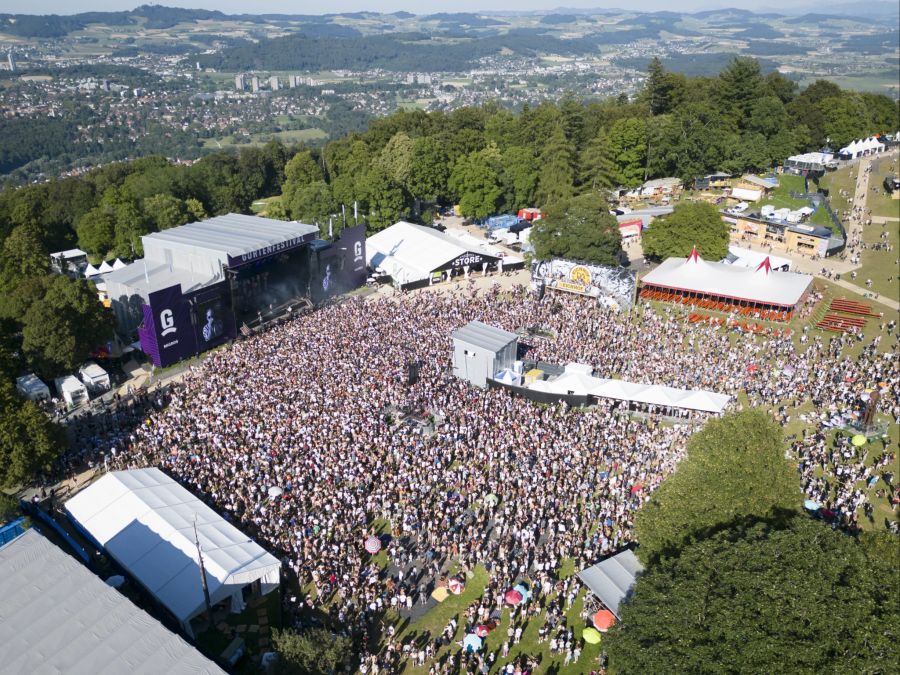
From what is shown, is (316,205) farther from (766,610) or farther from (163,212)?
(766,610)

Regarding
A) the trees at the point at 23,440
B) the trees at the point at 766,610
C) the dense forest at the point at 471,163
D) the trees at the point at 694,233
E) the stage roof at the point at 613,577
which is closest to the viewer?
the trees at the point at 766,610

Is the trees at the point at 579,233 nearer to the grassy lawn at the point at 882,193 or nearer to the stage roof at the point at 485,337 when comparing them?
the stage roof at the point at 485,337

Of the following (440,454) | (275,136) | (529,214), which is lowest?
(275,136)

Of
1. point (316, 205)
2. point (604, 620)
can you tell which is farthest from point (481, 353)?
point (316, 205)

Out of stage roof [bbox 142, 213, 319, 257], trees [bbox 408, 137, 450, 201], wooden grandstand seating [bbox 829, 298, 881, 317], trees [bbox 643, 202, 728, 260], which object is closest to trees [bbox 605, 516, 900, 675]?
stage roof [bbox 142, 213, 319, 257]

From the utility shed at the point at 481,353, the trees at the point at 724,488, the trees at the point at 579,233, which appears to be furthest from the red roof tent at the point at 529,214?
the trees at the point at 724,488

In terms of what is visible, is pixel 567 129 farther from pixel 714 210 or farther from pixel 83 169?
pixel 83 169

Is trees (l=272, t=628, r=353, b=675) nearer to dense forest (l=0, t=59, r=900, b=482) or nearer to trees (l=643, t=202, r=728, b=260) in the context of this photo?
dense forest (l=0, t=59, r=900, b=482)
